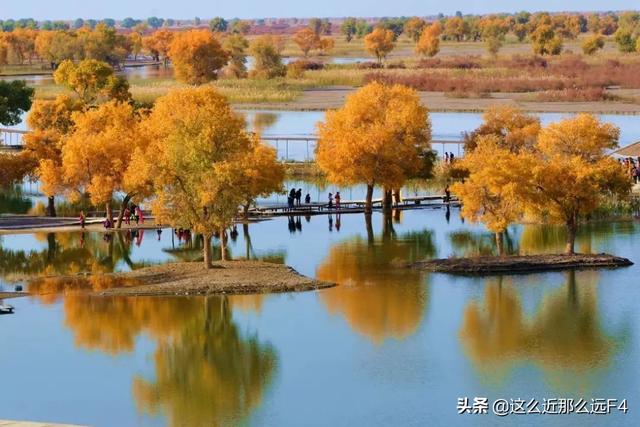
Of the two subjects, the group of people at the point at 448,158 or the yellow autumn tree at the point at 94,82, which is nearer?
the group of people at the point at 448,158

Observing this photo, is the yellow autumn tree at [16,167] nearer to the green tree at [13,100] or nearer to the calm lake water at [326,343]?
the calm lake water at [326,343]

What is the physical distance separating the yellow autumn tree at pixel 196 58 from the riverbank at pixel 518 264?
79.3 metres

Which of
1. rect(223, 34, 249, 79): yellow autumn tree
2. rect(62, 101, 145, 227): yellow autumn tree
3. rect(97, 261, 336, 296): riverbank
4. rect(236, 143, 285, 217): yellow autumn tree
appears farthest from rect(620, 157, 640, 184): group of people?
rect(223, 34, 249, 79): yellow autumn tree

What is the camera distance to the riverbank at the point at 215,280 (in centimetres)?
4616

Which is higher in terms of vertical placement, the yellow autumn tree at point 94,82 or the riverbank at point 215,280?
the yellow autumn tree at point 94,82

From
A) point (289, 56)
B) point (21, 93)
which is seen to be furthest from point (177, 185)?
point (289, 56)

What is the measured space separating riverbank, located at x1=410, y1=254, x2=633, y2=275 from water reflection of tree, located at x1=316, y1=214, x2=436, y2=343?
1.18 metres

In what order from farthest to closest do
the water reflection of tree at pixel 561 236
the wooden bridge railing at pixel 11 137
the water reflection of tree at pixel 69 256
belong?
the wooden bridge railing at pixel 11 137
the water reflection of tree at pixel 561 236
the water reflection of tree at pixel 69 256

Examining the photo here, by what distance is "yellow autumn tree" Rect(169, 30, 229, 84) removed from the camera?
12750cm

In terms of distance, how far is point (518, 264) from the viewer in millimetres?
50031

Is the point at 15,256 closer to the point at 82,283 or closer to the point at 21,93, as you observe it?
the point at 82,283

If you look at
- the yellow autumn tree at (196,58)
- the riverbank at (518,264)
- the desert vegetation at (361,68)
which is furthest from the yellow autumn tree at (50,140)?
the yellow autumn tree at (196,58)

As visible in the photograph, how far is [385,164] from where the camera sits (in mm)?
62906

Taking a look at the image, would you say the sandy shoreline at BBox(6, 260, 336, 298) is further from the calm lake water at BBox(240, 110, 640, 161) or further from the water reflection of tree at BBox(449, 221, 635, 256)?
the calm lake water at BBox(240, 110, 640, 161)
